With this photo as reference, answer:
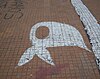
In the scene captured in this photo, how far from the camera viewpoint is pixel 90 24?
23.0 ft

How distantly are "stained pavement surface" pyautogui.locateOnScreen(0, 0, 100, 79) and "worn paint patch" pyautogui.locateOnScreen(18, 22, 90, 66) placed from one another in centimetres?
13

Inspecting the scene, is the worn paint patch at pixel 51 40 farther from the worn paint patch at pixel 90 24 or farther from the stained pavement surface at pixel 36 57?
the worn paint patch at pixel 90 24

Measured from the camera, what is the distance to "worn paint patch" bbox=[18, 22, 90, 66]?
531cm

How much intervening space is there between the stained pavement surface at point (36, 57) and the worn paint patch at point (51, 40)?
127mm

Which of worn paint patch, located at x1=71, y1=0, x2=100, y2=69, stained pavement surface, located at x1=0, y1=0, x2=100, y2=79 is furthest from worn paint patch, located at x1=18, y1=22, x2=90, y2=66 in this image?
worn paint patch, located at x1=71, y1=0, x2=100, y2=69

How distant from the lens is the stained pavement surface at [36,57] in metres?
4.75

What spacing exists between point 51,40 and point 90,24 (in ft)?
5.83

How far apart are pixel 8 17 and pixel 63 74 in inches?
148

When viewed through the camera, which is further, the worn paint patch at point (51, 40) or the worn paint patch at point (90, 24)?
the worn paint patch at point (90, 24)

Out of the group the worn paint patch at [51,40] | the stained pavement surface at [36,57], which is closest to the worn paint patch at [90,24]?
the stained pavement surface at [36,57]

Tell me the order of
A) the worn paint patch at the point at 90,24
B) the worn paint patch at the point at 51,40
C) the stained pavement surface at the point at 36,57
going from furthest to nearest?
the worn paint patch at the point at 90,24 → the worn paint patch at the point at 51,40 → the stained pavement surface at the point at 36,57

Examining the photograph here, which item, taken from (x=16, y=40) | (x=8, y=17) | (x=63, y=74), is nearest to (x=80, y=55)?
(x=63, y=74)

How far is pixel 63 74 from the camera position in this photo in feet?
15.5

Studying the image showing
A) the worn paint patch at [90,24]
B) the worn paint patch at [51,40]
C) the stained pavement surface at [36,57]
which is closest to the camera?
the stained pavement surface at [36,57]
